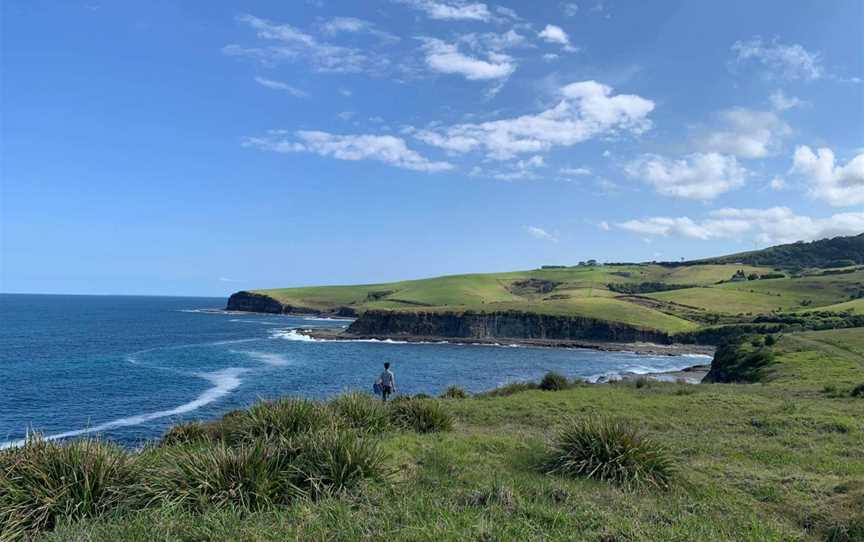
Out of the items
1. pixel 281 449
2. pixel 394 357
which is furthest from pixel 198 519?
pixel 394 357

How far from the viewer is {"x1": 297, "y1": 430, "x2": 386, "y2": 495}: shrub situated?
8.88 metres

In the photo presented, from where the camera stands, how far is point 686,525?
7539 millimetres

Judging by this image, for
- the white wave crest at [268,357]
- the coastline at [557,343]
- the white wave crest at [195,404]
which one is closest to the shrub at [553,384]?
the white wave crest at [195,404]

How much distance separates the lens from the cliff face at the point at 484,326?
372ft

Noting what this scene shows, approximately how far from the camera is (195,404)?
139ft

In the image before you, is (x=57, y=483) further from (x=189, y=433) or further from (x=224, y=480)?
(x=189, y=433)

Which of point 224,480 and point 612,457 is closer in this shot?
point 224,480

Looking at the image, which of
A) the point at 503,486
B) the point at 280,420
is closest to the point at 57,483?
the point at 280,420

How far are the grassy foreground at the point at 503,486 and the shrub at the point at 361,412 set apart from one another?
0.16ft

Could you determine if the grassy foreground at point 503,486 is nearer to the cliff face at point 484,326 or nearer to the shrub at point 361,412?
the shrub at point 361,412

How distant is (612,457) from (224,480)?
6.90 meters

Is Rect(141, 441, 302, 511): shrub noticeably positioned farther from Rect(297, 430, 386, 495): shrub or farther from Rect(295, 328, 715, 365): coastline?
Rect(295, 328, 715, 365): coastline

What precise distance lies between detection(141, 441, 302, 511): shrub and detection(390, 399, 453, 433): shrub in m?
6.50

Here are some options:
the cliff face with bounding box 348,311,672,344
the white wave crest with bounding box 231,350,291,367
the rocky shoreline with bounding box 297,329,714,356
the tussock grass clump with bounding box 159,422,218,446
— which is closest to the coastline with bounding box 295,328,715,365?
the rocky shoreline with bounding box 297,329,714,356
